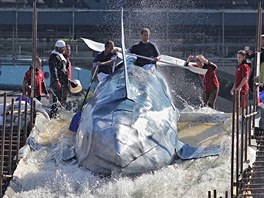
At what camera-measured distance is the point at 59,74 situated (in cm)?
1723

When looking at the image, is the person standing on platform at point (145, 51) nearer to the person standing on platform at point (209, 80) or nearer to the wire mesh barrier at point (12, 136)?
the person standing on platform at point (209, 80)

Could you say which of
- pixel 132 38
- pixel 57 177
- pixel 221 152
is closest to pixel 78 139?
pixel 57 177

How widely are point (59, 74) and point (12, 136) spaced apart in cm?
337

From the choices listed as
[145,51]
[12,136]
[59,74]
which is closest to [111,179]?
[12,136]

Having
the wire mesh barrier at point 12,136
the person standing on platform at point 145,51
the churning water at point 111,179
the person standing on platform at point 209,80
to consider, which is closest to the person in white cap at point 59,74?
the wire mesh barrier at point 12,136

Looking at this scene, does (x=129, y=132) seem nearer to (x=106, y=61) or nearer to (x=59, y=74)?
(x=106, y=61)

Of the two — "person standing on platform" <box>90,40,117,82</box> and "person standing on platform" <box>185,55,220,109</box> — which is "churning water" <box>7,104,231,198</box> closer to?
"person standing on platform" <box>90,40,117,82</box>

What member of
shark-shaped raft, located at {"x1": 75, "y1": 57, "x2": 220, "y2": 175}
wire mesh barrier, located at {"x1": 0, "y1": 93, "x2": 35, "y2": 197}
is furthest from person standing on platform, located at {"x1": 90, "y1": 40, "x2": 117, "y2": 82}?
shark-shaped raft, located at {"x1": 75, "y1": 57, "x2": 220, "y2": 175}

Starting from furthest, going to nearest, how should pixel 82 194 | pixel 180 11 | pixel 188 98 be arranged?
pixel 180 11 < pixel 188 98 < pixel 82 194

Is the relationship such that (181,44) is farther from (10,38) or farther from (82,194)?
(82,194)

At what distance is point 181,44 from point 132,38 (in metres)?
3.88

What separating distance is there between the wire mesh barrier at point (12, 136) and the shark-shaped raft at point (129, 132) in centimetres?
99

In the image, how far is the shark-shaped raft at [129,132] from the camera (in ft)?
39.5

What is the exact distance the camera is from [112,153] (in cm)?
1195
